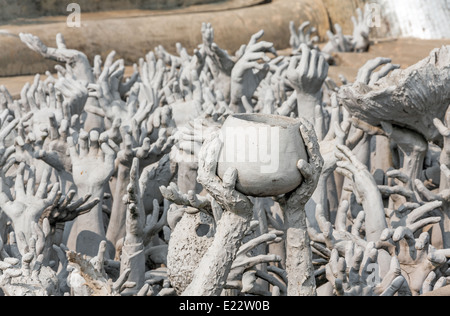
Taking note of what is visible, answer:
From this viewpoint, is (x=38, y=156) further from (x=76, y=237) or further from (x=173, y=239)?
(x=173, y=239)

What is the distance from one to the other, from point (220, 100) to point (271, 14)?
132 inches

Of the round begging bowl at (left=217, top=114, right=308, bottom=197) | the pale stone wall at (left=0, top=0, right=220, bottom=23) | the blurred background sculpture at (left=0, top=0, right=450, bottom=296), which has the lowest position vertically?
the blurred background sculpture at (left=0, top=0, right=450, bottom=296)

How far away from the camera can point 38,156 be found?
2.71 metres

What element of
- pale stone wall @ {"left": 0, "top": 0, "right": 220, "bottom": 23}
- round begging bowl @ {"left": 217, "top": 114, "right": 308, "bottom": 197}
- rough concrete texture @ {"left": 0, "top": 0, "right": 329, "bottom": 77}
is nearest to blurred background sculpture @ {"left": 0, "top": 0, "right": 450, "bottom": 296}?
round begging bowl @ {"left": 217, "top": 114, "right": 308, "bottom": 197}

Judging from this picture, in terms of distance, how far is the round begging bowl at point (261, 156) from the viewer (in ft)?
5.07

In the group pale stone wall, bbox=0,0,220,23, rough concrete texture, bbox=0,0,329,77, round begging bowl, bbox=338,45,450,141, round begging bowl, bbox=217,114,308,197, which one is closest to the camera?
round begging bowl, bbox=217,114,308,197

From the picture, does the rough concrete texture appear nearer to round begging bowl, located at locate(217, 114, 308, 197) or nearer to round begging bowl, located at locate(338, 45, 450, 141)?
round begging bowl, located at locate(338, 45, 450, 141)

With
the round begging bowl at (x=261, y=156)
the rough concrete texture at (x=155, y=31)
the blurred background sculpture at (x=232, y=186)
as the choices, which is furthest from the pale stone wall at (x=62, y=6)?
the round begging bowl at (x=261, y=156)

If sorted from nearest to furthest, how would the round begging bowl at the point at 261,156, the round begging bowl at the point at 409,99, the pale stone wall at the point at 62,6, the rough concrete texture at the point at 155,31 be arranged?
the round begging bowl at the point at 261,156 < the round begging bowl at the point at 409,99 < the rough concrete texture at the point at 155,31 < the pale stone wall at the point at 62,6

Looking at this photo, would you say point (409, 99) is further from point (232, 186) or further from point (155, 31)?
point (155, 31)

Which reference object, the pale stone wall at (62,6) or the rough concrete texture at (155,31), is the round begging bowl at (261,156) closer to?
the rough concrete texture at (155,31)

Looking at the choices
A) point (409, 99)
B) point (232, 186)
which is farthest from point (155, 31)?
point (232, 186)

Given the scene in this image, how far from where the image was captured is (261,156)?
154cm

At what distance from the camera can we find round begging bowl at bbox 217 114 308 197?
5.07 feet
